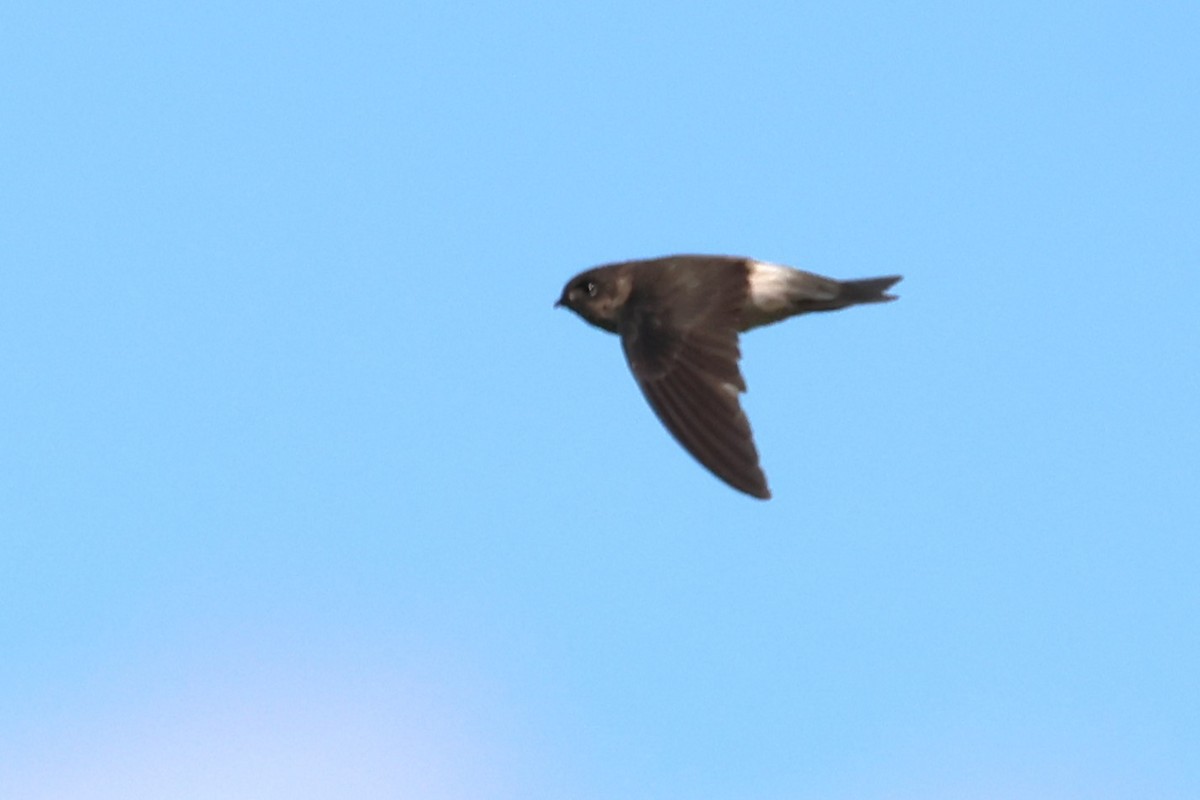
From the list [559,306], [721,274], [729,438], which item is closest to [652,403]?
[729,438]

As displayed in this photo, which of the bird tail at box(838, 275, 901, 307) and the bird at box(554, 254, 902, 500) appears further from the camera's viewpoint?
the bird tail at box(838, 275, 901, 307)

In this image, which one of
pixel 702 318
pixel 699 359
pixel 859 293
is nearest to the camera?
pixel 699 359

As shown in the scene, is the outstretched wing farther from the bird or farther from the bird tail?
the bird tail

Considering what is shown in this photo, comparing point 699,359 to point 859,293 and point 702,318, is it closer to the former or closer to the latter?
point 702,318

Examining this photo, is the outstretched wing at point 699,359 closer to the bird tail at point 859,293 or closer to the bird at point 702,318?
the bird at point 702,318

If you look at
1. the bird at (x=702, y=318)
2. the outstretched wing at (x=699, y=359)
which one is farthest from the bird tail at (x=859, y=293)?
the outstretched wing at (x=699, y=359)

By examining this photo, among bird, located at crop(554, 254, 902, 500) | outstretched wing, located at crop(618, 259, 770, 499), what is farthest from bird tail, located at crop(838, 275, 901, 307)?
outstretched wing, located at crop(618, 259, 770, 499)

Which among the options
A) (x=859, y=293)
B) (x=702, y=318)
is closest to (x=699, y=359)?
(x=702, y=318)
